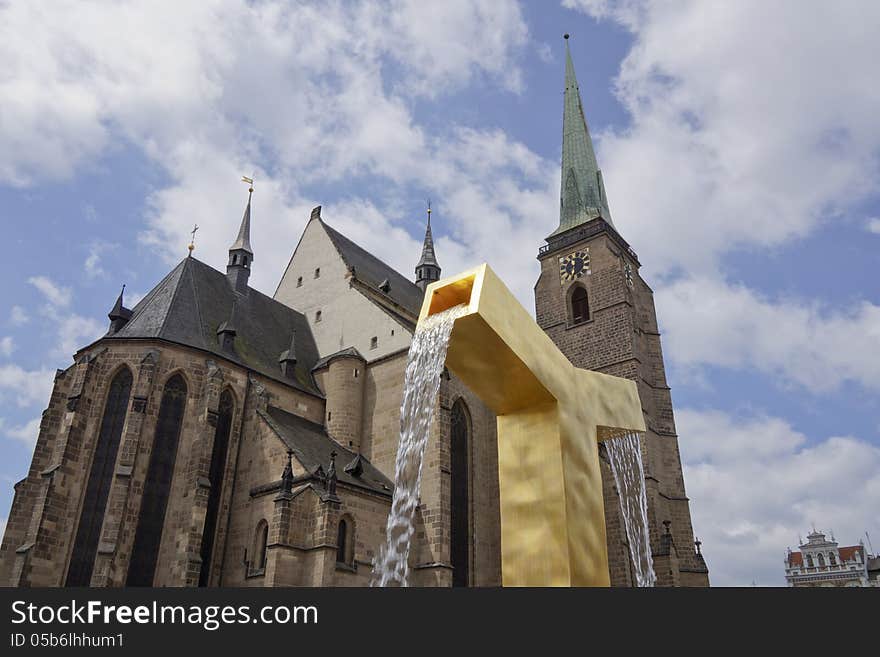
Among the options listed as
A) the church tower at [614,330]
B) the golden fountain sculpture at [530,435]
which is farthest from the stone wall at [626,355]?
the golden fountain sculpture at [530,435]

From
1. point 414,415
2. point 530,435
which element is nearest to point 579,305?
point 414,415

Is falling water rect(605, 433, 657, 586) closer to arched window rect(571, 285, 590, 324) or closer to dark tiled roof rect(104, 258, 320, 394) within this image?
arched window rect(571, 285, 590, 324)

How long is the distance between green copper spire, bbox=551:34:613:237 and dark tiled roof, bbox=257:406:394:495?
20.3m

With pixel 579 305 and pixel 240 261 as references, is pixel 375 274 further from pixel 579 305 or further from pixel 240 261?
pixel 579 305

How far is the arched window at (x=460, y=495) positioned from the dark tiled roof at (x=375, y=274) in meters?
8.21

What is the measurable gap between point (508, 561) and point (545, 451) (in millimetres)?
1363

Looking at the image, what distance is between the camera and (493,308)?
7.33m

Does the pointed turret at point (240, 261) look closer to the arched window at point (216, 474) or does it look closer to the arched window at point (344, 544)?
the arched window at point (216, 474)

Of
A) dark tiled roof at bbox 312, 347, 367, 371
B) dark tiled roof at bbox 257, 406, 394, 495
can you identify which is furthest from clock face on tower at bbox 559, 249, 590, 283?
dark tiled roof at bbox 257, 406, 394, 495

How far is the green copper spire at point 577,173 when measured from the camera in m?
38.3

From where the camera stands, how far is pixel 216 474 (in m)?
21.1

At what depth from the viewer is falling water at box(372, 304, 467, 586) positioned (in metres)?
7.69

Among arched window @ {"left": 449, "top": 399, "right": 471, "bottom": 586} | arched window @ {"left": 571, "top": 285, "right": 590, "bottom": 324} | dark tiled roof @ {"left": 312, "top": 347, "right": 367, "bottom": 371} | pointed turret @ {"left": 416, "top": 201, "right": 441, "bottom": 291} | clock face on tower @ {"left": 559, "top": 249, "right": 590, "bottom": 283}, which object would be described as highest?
pointed turret @ {"left": 416, "top": 201, "right": 441, "bottom": 291}

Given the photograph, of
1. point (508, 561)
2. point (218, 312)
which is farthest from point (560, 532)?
point (218, 312)
